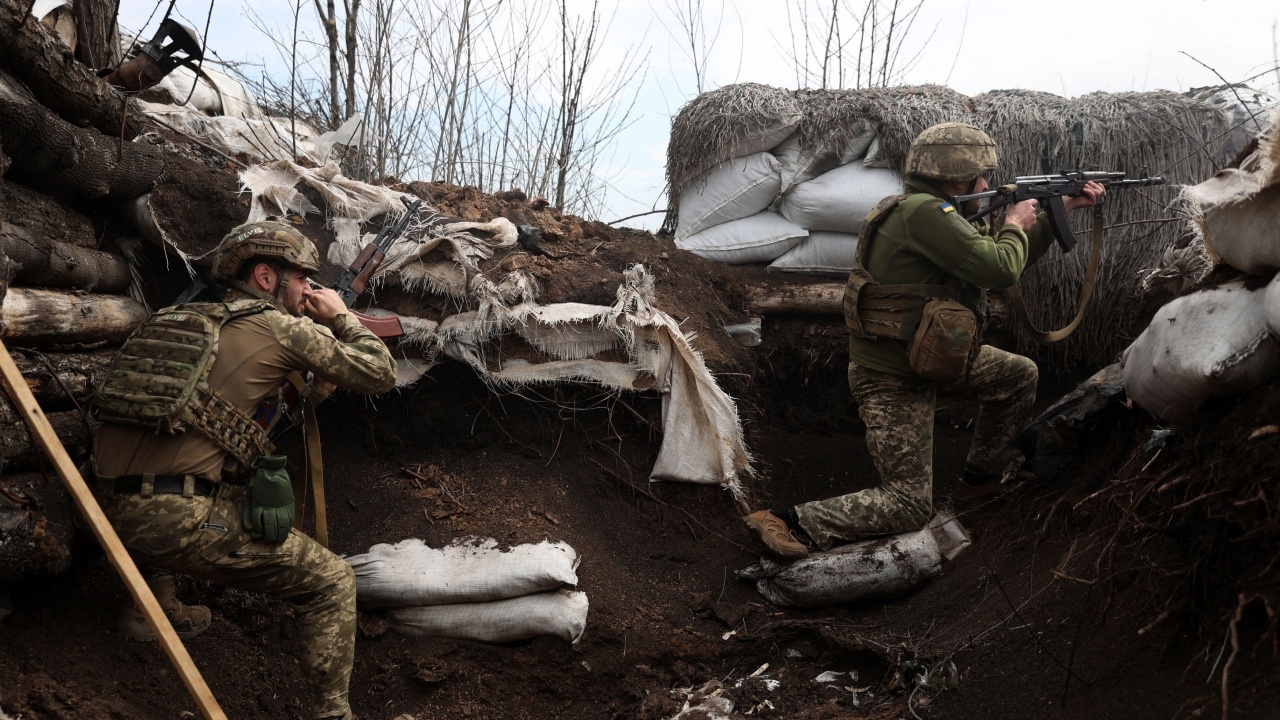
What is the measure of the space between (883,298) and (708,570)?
1.36 meters

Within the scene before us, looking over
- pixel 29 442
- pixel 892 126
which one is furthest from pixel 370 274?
pixel 892 126

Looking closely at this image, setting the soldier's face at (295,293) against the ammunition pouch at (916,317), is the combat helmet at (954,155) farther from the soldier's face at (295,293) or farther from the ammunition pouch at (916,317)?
the soldier's face at (295,293)

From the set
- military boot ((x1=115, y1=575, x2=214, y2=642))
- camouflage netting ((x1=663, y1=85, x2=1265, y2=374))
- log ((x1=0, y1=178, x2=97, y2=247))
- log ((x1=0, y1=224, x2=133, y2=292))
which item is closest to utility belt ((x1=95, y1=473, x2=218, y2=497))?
military boot ((x1=115, y1=575, x2=214, y2=642))

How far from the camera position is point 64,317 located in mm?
3084

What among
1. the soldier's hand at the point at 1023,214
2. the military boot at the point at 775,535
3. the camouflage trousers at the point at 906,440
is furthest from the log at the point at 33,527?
the soldier's hand at the point at 1023,214

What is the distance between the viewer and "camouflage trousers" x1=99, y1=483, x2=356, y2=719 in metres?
2.56

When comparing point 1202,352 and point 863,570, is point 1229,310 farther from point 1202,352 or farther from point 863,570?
point 863,570

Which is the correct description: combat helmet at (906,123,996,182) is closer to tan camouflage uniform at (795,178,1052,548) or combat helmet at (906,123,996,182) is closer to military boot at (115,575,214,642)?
tan camouflage uniform at (795,178,1052,548)

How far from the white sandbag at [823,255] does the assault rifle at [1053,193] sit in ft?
3.77

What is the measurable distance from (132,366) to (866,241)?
2696 mm

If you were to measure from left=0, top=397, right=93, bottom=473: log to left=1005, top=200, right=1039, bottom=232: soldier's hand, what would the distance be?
135 inches

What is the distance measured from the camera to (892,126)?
15.2 ft

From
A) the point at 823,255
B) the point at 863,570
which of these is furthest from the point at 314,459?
the point at 823,255

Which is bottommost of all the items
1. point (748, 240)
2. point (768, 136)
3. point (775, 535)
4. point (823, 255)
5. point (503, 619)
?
point (503, 619)
